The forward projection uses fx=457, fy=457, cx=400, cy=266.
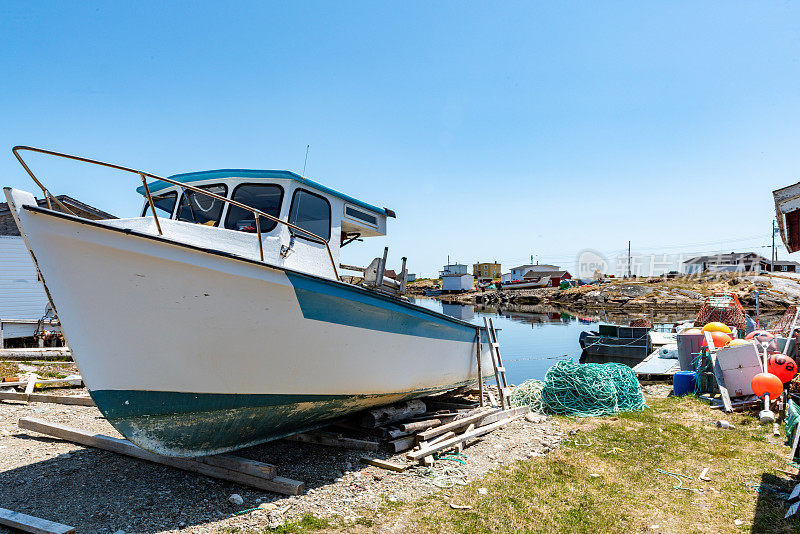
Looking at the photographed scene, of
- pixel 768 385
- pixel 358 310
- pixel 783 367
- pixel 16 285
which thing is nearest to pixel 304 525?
pixel 358 310

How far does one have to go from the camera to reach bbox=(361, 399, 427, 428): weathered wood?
6.38 m

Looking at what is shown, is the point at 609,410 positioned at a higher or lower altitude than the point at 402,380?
lower

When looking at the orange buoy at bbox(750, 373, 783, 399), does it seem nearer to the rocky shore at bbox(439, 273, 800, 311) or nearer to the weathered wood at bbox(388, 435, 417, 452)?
the weathered wood at bbox(388, 435, 417, 452)

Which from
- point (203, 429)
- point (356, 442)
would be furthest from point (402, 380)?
point (203, 429)

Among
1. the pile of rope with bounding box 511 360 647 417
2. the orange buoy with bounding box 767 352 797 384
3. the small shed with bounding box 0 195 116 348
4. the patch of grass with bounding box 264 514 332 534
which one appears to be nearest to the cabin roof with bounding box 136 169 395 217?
the patch of grass with bounding box 264 514 332 534

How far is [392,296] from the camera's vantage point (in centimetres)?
607

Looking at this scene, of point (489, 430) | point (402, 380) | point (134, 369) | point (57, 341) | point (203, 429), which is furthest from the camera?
point (57, 341)

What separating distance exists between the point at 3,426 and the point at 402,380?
6022mm

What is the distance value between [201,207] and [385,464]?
3.97 m

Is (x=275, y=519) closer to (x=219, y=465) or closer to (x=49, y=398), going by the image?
(x=219, y=465)

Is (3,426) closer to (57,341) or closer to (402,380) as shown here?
(402,380)

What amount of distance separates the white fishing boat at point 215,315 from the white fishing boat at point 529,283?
69820 millimetres

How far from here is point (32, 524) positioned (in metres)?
3.62

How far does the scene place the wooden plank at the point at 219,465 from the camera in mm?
4762
